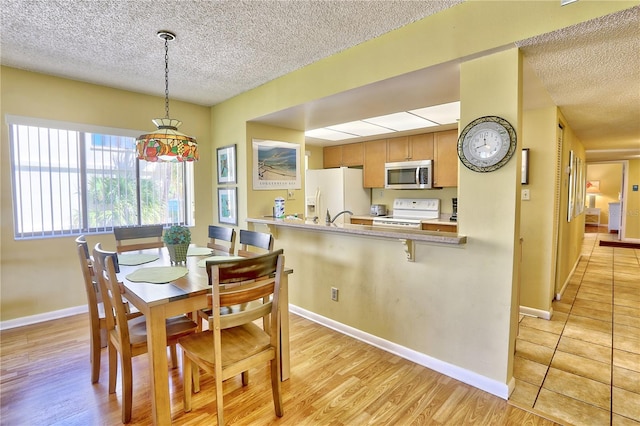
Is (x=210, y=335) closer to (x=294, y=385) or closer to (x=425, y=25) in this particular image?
(x=294, y=385)

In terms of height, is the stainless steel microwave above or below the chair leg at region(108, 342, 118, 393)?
above

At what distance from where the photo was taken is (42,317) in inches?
120

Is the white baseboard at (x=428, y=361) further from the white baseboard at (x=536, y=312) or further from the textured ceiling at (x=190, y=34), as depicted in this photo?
the textured ceiling at (x=190, y=34)

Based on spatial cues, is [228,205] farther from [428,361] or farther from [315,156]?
[428,361]

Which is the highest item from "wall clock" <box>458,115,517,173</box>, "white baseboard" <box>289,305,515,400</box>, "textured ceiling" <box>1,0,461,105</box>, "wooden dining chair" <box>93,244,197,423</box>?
"textured ceiling" <box>1,0,461,105</box>

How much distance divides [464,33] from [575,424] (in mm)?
2304

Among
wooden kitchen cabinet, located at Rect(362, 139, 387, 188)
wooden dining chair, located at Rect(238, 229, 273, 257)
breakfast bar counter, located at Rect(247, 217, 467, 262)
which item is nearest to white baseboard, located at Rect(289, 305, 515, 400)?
breakfast bar counter, located at Rect(247, 217, 467, 262)

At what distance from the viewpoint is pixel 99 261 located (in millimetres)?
1777

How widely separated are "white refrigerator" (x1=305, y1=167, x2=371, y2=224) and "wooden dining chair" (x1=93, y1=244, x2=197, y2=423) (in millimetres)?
3224

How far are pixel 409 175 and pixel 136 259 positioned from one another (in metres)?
3.73

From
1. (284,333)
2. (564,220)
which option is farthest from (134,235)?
(564,220)

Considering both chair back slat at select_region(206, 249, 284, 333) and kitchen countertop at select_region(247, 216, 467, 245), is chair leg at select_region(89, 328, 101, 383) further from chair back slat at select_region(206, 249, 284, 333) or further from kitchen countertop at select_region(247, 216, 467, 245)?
kitchen countertop at select_region(247, 216, 467, 245)

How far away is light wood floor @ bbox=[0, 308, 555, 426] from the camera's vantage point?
1.76 metres

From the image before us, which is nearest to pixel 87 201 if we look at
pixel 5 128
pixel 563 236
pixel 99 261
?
pixel 5 128
